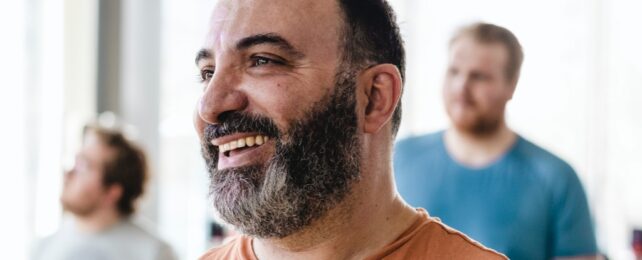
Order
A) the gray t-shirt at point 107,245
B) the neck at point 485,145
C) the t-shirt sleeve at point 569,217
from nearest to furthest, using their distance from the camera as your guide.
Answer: the t-shirt sleeve at point 569,217 → the neck at point 485,145 → the gray t-shirt at point 107,245

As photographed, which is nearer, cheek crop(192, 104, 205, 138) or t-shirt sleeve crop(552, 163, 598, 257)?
cheek crop(192, 104, 205, 138)

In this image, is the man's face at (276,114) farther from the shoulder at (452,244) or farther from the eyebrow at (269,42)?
the shoulder at (452,244)

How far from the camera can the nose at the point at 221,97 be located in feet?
3.72

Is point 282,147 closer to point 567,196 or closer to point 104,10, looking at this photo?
point 567,196

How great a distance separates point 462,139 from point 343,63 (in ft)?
3.29

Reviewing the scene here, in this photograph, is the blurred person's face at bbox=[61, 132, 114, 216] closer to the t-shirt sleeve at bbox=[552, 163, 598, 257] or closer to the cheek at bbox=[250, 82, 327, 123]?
the t-shirt sleeve at bbox=[552, 163, 598, 257]

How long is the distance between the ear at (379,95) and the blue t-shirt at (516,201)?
885mm

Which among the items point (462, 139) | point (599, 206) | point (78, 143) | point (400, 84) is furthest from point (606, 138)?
point (400, 84)

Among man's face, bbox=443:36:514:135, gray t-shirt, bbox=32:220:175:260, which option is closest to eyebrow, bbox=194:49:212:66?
man's face, bbox=443:36:514:135

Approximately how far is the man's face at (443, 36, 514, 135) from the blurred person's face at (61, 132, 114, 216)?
49.2 inches

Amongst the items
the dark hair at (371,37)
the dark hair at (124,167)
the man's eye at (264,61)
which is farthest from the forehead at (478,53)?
the dark hair at (124,167)

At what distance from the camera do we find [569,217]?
2.03m

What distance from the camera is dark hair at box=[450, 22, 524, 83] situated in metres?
2.07

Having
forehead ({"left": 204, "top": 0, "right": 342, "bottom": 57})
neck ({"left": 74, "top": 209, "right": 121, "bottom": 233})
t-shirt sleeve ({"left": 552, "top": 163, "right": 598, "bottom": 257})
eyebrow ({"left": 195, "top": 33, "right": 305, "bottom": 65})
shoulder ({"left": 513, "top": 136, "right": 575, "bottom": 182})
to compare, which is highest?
forehead ({"left": 204, "top": 0, "right": 342, "bottom": 57})
